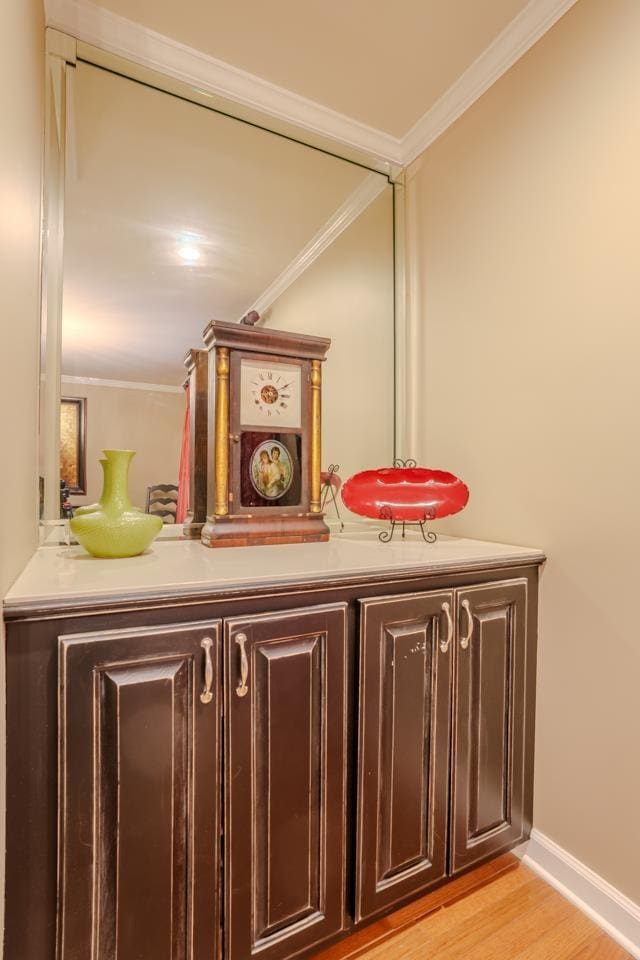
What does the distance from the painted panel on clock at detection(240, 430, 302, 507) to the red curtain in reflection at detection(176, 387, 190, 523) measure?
0.19 metres

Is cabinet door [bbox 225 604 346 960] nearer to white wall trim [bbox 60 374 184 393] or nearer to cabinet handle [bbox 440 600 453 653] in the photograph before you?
cabinet handle [bbox 440 600 453 653]

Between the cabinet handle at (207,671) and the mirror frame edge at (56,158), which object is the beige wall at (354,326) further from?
the cabinet handle at (207,671)

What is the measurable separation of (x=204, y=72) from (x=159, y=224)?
548 millimetres

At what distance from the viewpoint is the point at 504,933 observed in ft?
3.92

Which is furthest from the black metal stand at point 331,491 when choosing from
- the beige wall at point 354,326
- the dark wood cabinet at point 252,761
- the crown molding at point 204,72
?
the crown molding at point 204,72

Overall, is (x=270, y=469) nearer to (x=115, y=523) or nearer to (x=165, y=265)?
(x=115, y=523)

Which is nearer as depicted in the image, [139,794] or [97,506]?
[139,794]

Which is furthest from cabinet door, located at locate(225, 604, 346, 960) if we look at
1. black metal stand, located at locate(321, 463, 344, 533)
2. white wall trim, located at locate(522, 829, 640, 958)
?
black metal stand, located at locate(321, 463, 344, 533)

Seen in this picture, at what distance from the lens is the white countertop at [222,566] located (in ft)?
2.81

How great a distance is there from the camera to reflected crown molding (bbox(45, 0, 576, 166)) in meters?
1.42

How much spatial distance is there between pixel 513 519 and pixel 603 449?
0.35m

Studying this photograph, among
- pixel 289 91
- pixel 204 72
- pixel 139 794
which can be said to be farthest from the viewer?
pixel 289 91

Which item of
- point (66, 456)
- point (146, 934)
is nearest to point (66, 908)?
point (146, 934)

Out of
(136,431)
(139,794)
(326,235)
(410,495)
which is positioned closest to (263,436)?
(136,431)
